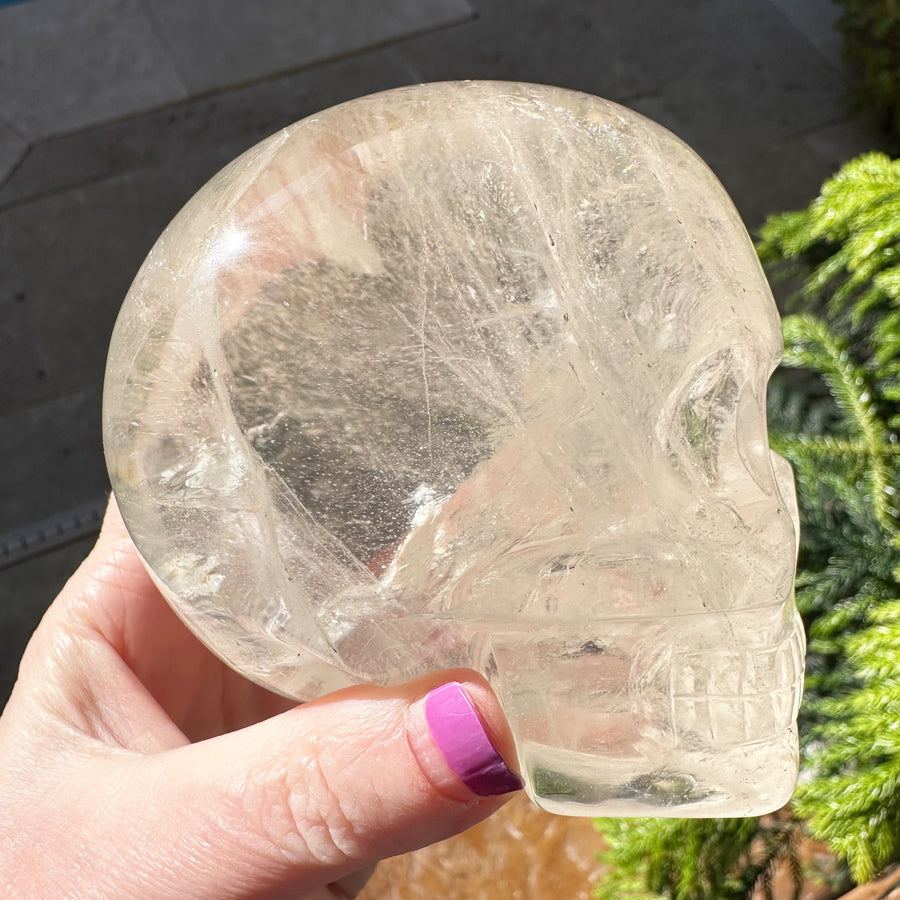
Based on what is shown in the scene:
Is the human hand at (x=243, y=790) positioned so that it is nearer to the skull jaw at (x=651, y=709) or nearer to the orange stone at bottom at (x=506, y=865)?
the skull jaw at (x=651, y=709)

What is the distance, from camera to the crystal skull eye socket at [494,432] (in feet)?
2.51

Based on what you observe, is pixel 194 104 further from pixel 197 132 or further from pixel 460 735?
pixel 460 735

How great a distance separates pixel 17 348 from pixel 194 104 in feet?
3.22

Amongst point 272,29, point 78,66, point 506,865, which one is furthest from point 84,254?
point 506,865

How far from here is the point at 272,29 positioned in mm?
3207

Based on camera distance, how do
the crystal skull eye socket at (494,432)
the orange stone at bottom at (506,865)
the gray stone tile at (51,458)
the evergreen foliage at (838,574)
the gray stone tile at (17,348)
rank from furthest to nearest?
the gray stone tile at (17,348) < the gray stone tile at (51,458) < the orange stone at bottom at (506,865) < the evergreen foliage at (838,574) < the crystal skull eye socket at (494,432)

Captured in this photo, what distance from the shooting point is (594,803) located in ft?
2.79

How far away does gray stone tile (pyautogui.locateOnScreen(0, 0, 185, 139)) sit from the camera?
3014 mm

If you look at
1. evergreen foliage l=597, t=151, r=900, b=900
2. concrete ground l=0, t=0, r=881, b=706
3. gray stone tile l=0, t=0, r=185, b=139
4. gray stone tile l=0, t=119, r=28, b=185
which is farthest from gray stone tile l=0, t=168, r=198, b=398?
evergreen foliage l=597, t=151, r=900, b=900

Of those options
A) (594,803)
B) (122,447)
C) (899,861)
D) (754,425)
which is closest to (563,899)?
(899,861)

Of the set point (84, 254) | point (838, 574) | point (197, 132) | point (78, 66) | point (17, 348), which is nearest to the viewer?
point (838, 574)

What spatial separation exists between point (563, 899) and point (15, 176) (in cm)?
253

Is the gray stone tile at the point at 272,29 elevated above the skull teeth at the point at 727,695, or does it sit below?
above

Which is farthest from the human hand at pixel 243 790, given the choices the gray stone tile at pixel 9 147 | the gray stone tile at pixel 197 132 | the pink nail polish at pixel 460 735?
the gray stone tile at pixel 9 147
